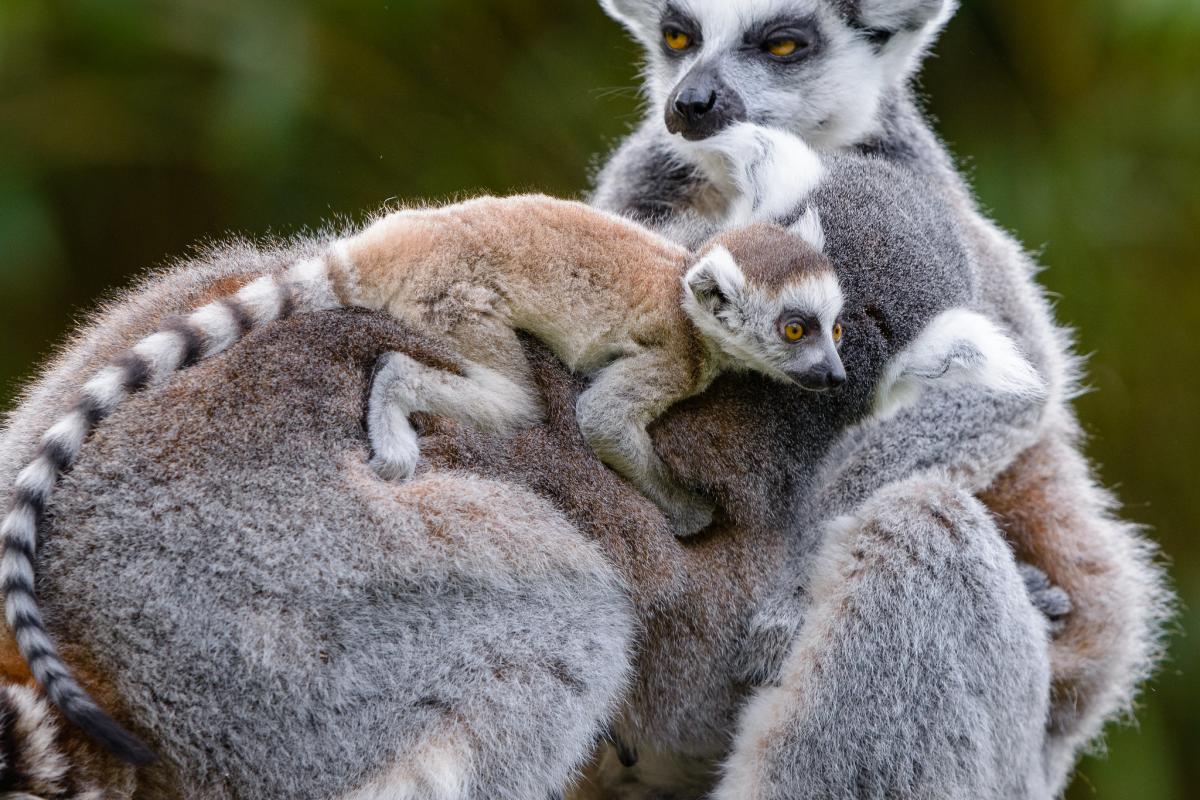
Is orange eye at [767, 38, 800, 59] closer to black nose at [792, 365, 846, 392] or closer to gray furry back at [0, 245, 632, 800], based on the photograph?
black nose at [792, 365, 846, 392]

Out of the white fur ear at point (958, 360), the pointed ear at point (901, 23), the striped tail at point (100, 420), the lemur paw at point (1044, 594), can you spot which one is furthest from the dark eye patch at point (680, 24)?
the lemur paw at point (1044, 594)

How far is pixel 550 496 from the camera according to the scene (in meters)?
2.96

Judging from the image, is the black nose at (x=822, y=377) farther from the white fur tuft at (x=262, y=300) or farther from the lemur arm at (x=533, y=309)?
the white fur tuft at (x=262, y=300)

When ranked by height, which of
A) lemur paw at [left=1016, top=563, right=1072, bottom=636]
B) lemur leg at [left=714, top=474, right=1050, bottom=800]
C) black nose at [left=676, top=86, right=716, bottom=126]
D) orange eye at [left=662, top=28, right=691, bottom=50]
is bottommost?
lemur paw at [left=1016, top=563, right=1072, bottom=636]

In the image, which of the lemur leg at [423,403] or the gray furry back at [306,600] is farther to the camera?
the lemur leg at [423,403]

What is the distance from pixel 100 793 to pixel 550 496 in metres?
1.14

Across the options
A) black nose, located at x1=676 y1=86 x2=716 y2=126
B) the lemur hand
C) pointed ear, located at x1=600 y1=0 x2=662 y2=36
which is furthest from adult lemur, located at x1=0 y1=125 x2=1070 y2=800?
pointed ear, located at x1=600 y1=0 x2=662 y2=36

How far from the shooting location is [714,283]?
9.98ft

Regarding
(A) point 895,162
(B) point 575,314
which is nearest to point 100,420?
(B) point 575,314

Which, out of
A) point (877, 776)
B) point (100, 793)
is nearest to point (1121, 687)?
point (877, 776)

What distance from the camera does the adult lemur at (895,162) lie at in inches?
165

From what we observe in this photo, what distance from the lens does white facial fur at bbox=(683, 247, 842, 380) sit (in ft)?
9.82

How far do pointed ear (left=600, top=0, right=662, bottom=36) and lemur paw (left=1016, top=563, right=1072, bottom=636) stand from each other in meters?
2.39

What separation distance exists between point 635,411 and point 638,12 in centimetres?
232
